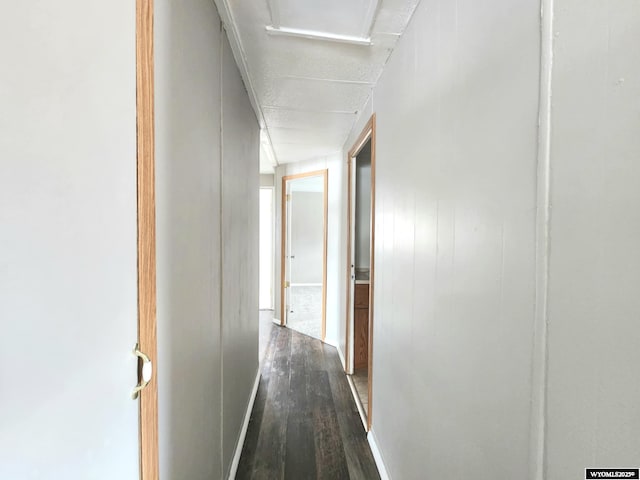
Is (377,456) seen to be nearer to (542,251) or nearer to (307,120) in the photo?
(542,251)

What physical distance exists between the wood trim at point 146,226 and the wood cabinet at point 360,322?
2297 mm

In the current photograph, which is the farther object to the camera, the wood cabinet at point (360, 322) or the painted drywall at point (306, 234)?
the painted drywall at point (306, 234)

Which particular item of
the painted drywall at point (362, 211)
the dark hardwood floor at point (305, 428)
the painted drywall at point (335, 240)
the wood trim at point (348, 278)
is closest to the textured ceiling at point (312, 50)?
the wood trim at point (348, 278)

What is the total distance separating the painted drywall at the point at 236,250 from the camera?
1.50 meters

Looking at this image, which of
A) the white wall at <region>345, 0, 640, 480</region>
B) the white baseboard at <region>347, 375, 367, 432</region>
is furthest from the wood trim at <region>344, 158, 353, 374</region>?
the white wall at <region>345, 0, 640, 480</region>

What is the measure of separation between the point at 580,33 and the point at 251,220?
2.14 metres

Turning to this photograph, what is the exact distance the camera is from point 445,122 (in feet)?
3.37

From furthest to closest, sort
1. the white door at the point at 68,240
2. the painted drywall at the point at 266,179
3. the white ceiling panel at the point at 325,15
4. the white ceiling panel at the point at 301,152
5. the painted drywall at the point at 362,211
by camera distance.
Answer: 1. the painted drywall at the point at 266,179
2. the white ceiling panel at the point at 301,152
3. the painted drywall at the point at 362,211
4. the white ceiling panel at the point at 325,15
5. the white door at the point at 68,240

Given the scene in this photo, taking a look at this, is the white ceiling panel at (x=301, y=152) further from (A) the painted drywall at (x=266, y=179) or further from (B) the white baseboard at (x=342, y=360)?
(B) the white baseboard at (x=342, y=360)

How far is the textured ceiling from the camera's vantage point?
1274 mm

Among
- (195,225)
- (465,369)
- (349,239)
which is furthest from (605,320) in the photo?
(349,239)

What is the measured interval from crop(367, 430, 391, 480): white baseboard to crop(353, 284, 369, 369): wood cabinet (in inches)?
37.5

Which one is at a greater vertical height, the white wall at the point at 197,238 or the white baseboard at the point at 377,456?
the white wall at the point at 197,238

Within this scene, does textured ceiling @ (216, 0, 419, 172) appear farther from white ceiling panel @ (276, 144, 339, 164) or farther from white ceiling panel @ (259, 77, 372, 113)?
white ceiling panel @ (276, 144, 339, 164)
